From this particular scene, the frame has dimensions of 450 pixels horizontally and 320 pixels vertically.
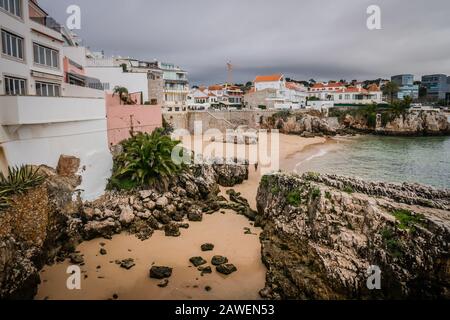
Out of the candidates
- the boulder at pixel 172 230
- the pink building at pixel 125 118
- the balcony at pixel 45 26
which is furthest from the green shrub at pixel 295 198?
the balcony at pixel 45 26

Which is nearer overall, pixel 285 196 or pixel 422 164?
pixel 285 196

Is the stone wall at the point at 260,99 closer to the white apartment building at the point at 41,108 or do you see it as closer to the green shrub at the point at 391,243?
the white apartment building at the point at 41,108

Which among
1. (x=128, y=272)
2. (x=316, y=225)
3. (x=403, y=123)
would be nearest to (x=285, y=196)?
(x=316, y=225)

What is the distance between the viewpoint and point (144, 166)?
59.7 ft

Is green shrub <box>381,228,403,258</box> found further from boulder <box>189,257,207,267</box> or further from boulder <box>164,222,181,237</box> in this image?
boulder <box>164,222,181,237</box>

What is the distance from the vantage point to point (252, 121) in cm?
5656

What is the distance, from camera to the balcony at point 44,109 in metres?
12.1

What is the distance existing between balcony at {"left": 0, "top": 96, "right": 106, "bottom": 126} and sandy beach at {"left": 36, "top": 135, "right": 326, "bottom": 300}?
6035mm

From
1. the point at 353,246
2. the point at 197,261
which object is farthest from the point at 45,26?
the point at 353,246

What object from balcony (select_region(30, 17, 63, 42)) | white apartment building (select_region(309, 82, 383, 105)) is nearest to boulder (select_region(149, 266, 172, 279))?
balcony (select_region(30, 17, 63, 42))

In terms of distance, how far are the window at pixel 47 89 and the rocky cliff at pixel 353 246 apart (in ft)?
49.8

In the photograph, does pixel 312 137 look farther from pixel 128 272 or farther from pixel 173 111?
pixel 128 272
